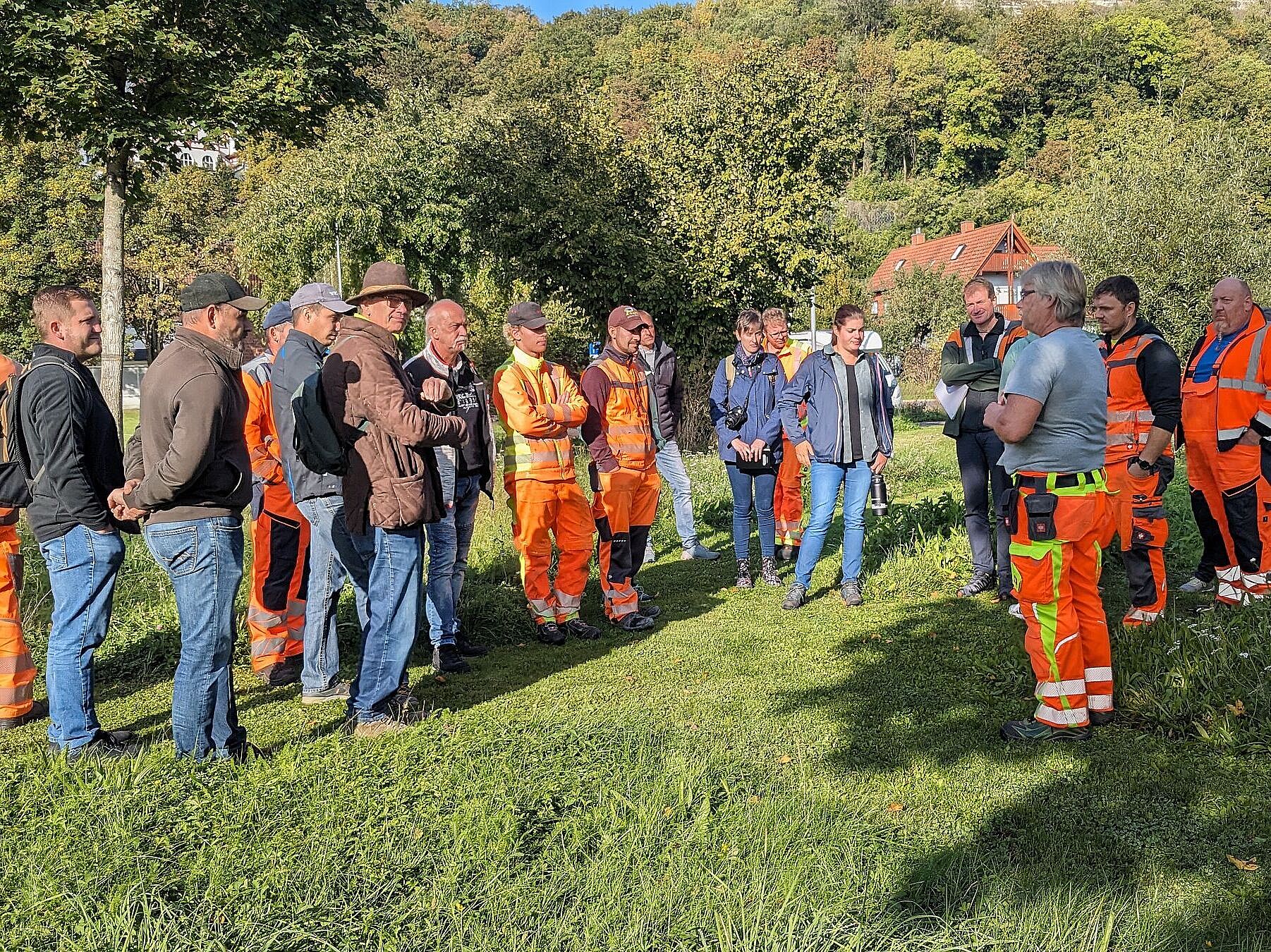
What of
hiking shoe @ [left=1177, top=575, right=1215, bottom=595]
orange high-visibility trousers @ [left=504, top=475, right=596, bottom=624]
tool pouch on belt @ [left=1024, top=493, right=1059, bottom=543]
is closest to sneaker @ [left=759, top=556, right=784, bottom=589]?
orange high-visibility trousers @ [left=504, top=475, right=596, bottom=624]

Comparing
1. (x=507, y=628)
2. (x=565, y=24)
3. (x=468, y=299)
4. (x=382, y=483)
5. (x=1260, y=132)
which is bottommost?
(x=507, y=628)

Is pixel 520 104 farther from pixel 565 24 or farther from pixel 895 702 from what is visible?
pixel 565 24

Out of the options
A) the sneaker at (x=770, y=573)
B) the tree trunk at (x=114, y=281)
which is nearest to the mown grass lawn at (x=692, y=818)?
the sneaker at (x=770, y=573)

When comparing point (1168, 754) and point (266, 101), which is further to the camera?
point (266, 101)

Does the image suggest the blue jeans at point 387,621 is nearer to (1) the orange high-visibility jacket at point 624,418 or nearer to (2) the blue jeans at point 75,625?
(2) the blue jeans at point 75,625

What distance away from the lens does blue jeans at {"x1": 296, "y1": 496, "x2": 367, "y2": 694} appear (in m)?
5.52

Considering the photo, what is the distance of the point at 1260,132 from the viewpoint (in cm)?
4847

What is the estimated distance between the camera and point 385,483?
471 cm

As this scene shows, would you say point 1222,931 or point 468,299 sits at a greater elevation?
point 468,299

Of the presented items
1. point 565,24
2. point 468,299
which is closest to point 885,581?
point 468,299

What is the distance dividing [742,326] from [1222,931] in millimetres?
6253

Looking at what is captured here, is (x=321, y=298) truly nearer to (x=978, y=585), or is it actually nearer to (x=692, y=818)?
(x=692, y=818)

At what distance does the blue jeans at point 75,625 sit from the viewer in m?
4.61

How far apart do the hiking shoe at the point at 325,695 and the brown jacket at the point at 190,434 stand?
1649mm
